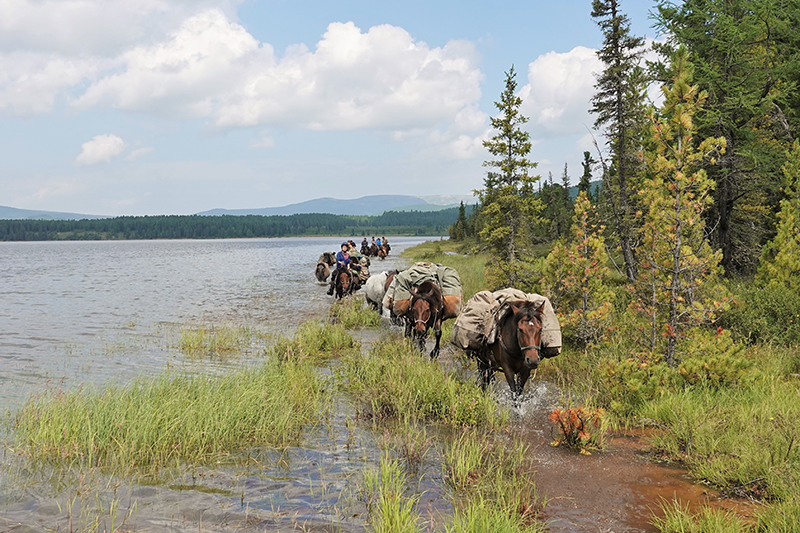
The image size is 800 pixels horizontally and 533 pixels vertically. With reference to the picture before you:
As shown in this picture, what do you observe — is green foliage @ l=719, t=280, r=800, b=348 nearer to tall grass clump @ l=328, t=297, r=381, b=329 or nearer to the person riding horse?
tall grass clump @ l=328, t=297, r=381, b=329

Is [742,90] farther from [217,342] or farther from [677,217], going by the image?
[217,342]

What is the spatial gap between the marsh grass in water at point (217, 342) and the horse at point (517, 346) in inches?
315

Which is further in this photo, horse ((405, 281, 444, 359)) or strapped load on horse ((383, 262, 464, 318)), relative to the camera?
strapped load on horse ((383, 262, 464, 318))

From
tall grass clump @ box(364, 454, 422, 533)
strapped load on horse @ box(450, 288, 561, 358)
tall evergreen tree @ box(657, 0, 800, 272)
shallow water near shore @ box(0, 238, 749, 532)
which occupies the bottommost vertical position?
shallow water near shore @ box(0, 238, 749, 532)

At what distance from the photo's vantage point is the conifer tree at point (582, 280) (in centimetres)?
1180

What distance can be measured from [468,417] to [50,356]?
11983 millimetres

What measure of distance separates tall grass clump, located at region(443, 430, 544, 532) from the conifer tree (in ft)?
19.0

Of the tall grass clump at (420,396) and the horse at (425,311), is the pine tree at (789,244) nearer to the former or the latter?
the horse at (425,311)

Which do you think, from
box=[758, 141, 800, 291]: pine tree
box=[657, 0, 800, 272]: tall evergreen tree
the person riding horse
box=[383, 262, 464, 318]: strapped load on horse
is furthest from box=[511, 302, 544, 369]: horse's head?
the person riding horse

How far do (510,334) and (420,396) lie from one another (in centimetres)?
194

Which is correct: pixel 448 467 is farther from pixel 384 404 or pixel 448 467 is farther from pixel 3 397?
pixel 3 397

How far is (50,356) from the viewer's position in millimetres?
13062

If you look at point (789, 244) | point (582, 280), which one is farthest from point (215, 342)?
point (789, 244)

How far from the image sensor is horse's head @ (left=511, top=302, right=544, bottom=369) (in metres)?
7.48
